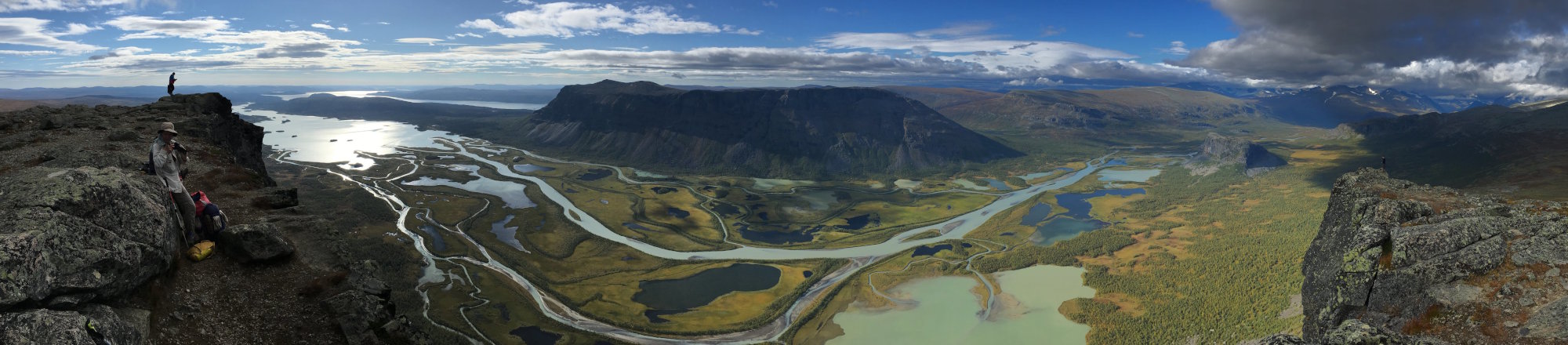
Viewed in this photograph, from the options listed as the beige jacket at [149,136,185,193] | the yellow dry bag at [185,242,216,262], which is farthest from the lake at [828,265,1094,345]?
the beige jacket at [149,136,185,193]

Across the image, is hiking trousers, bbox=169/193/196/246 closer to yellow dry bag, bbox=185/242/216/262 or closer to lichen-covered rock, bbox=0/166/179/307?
yellow dry bag, bbox=185/242/216/262

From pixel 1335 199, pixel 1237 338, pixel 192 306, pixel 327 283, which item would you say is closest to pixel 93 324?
pixel 192 306

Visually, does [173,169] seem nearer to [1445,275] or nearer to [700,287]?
[1445,275]

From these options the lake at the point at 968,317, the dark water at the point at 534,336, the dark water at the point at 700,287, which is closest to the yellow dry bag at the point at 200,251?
the dark water at the point at 534,336

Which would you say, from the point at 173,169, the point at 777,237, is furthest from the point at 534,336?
the point at 777,237

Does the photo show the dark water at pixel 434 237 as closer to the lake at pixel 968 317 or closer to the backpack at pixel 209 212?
the lake at pixel 968 317
